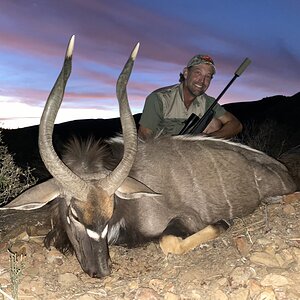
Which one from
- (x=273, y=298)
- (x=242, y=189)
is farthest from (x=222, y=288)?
(x=242, y=189)

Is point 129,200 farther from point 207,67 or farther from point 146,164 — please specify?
point 207,67

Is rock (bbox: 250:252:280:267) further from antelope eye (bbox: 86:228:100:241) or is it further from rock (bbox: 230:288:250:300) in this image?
antelope eye (bbox: 86:228:100:241)

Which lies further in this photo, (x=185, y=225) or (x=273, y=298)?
(x=185, y=225)

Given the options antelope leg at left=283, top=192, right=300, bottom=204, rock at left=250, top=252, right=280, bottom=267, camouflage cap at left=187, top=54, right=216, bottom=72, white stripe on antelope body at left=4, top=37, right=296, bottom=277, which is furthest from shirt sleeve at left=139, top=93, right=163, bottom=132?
rock at left=250, top=252, right=280, bottom=267

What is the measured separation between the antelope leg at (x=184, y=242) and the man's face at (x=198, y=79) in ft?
6.75

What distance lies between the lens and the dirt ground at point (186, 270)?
251 cm

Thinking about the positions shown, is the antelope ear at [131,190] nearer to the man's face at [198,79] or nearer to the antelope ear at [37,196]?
the antelope ear at [37,196]

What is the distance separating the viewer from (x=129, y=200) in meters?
3.46

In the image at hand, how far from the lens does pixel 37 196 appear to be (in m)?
3.10

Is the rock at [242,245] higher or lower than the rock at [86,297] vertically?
higher

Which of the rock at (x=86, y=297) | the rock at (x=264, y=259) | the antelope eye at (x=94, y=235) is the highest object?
the antelope eye at (x=94, y=235)

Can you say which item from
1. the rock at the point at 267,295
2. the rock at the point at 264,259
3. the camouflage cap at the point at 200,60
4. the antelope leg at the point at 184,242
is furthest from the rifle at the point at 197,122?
the rock at the point at 267,295

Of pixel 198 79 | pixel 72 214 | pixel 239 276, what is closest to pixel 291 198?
pixel 239 276

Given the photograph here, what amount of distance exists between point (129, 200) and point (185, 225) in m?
0.43
